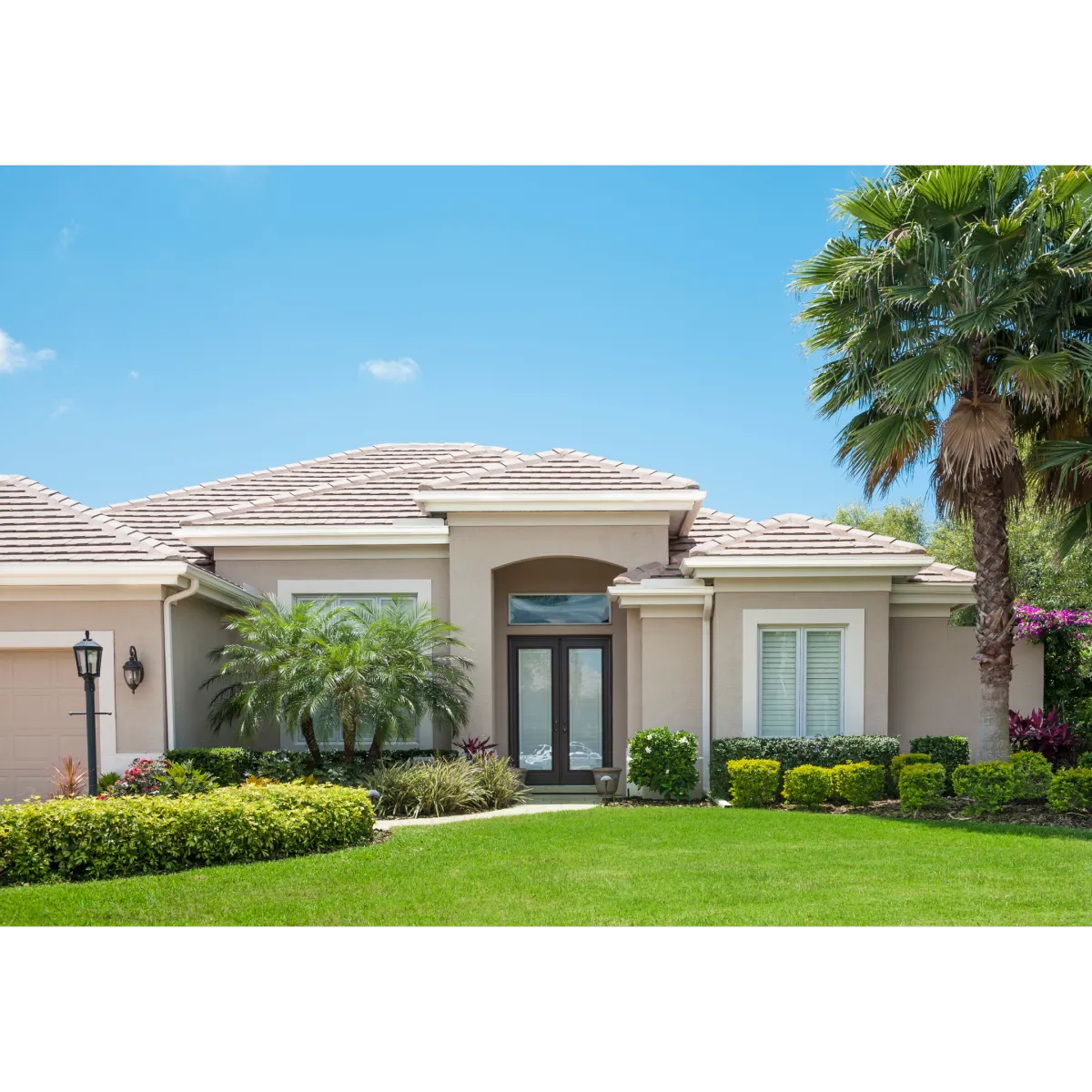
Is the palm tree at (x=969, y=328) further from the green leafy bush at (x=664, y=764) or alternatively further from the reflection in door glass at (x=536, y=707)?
→ the reflection in door glass at (x=536, y=707)

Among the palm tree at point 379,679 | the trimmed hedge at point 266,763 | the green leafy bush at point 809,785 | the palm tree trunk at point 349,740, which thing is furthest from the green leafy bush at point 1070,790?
the palm tree trunk at point 349,740

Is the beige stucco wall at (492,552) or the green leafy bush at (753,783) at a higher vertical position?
the beige stucco wall at (492,552)

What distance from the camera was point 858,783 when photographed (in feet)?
41.6

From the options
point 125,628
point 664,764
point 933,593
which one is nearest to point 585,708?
point 664,764

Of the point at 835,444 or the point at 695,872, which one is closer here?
the point at 695,872

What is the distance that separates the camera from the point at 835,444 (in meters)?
13.3

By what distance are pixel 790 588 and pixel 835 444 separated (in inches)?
81.2

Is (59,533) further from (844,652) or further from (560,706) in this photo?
(844,652)

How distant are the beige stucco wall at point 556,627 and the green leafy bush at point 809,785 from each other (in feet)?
10.9

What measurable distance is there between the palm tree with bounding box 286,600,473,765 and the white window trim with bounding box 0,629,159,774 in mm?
2131

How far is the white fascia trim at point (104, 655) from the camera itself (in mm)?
12422
